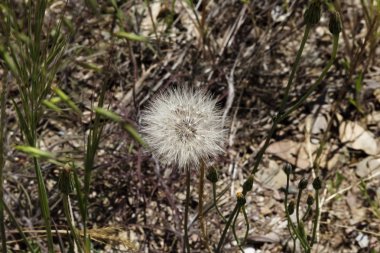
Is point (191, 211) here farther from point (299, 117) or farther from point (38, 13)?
point (38, 13)

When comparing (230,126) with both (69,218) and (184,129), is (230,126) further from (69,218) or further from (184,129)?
(69,218)

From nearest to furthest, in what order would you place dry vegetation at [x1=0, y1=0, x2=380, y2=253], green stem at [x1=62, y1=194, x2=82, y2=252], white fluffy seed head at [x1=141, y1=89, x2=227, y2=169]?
green stem at [x1=62, y1=194, x2=82, y2=252]
white fluffy seed head at [x1=141, y1=89, x2=227, y2=169]
dry vegetation at [x1=0, y1=0, x2=380, y2=253]

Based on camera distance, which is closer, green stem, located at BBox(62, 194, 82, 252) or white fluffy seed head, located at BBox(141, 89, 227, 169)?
green stem, located at BBox(62, 194, 82, 252)

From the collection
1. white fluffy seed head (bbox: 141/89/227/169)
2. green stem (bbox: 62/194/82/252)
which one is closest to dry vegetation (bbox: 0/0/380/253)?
white fluffy seed head (bbox: 141/89/227/169)

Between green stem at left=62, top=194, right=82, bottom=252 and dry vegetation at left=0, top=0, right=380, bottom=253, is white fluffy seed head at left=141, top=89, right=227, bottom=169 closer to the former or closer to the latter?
green stem at left=62, top=194, right=82, bottom=252

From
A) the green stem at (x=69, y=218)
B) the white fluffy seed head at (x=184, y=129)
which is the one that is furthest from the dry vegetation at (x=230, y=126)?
the green stem at (x=69, y=218)

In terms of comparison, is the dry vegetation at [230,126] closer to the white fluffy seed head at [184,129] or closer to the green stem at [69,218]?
the white fluffy seed head at [184,129]

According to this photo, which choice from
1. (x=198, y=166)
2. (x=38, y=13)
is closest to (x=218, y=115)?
(x=198, y=166)

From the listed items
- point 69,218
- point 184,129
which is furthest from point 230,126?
point 69,218
